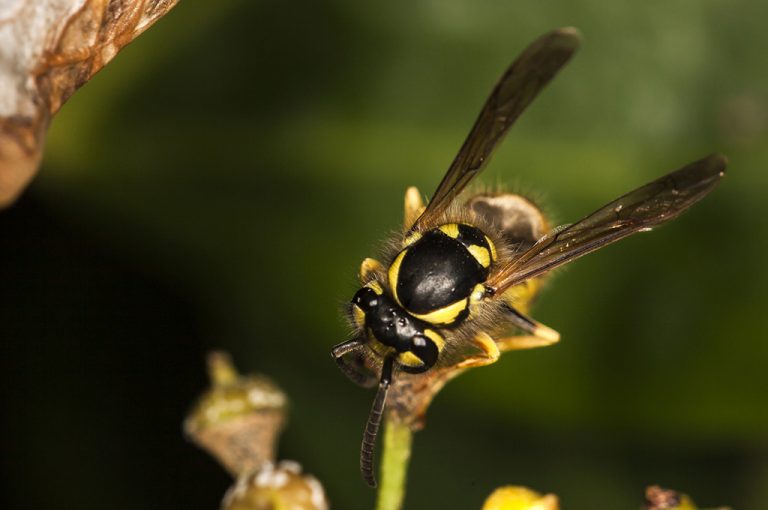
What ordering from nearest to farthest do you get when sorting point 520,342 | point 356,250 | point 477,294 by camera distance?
point 477,294, point 520,342, point 356,250

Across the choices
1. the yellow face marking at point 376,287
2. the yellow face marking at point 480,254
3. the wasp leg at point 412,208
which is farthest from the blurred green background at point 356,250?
the yellow face marking at point 376,287

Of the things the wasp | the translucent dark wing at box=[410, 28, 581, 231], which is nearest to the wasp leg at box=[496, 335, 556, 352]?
the wasp

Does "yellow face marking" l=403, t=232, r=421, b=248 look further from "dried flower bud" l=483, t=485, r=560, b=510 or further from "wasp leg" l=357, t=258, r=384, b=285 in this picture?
"dried flower bud" l=483, t=485, r=560, b=510

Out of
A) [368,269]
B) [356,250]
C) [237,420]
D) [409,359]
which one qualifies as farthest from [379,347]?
[356,250]

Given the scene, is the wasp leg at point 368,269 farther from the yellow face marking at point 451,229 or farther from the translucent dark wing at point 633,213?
the translucent dark wing at point 633,213

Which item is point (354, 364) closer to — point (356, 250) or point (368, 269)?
point (368, 269)

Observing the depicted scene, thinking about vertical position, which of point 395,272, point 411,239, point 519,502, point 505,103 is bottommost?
point 519,502

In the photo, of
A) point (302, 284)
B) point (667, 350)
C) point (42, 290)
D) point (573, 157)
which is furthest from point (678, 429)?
point (42, 290)
